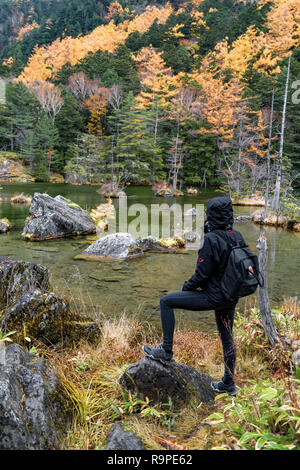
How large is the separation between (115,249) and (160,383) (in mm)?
7251

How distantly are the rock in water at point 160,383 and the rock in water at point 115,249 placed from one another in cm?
684

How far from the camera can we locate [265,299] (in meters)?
3.56

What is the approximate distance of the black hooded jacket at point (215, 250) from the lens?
2617 mm

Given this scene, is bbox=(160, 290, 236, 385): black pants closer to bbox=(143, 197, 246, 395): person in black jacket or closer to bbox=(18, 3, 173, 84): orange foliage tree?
bbox=(143, 197, 246, 395): person in black jacket

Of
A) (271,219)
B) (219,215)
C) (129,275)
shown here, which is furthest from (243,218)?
(219,215)

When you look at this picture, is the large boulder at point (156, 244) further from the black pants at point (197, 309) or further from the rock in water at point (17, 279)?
the black pants at point (197, 309)

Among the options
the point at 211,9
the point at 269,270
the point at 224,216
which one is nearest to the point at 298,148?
the point at 269,270

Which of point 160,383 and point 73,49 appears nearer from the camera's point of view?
point 160,383

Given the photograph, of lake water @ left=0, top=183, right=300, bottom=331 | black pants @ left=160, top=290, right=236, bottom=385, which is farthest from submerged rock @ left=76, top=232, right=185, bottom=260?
black pants @ left=160, top=290, right=236, bottom=385

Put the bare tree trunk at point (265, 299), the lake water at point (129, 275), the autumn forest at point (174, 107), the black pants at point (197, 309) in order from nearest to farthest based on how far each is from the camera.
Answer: the black pants at point (197, 309) < the bare tree trunk at point (265, 299) < the lake water at point (129, 275) < the autumn forest at point (174, 107)

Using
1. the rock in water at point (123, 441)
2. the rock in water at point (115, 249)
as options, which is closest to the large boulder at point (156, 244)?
the rock in water at point (115, 249)

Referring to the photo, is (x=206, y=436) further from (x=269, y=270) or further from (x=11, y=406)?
(x=269, y=270)

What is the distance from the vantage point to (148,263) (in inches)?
366

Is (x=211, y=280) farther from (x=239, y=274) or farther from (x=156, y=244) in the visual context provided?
(x=156, y=244)
